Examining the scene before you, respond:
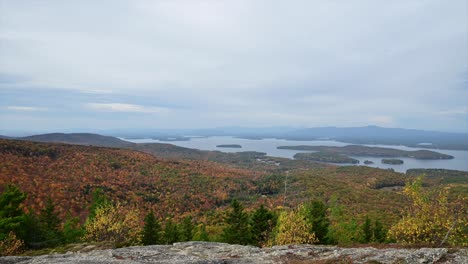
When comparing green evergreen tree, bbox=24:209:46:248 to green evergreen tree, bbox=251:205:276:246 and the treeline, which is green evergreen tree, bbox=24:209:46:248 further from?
green evergreen tree, bbox=251:205:276:246

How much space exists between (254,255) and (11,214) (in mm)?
35195

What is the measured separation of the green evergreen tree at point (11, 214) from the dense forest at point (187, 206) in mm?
131

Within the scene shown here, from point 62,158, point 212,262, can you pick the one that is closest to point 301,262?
point 212,262

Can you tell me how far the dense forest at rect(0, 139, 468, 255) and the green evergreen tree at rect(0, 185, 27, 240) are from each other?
131mm

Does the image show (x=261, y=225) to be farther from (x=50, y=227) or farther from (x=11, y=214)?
(x=11, y=214)

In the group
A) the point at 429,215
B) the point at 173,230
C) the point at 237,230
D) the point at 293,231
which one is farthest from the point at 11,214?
the point at 429,215

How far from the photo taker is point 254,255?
23.2m

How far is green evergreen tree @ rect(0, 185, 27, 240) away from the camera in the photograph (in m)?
36.5

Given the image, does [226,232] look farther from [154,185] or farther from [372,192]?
[372,192]

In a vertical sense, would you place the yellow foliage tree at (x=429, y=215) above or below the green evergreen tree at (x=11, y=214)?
above

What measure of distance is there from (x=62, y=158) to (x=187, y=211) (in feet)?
176

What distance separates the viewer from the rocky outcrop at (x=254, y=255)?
18.7 meters

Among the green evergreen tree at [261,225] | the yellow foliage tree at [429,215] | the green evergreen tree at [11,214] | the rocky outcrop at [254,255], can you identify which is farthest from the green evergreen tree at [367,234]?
the green evergreen tree at [11,214]

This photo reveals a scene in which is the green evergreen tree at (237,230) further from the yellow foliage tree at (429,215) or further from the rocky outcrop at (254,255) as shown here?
→ the yellow foliage tree at (429,215)
